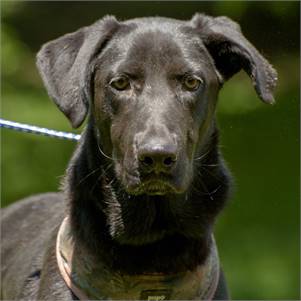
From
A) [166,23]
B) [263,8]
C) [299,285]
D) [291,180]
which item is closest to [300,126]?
[291,180]

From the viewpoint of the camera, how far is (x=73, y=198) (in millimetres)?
4762

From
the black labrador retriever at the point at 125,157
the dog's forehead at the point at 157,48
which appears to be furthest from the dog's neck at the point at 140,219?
the dog's forehead at the point at 157,48

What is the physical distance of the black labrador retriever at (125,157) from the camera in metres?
4.55

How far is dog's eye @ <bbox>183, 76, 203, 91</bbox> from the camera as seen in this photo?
15.0 feet

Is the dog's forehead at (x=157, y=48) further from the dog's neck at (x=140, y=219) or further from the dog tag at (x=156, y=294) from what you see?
the dog tag at (x=156, y=294)

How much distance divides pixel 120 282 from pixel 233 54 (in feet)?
3.99

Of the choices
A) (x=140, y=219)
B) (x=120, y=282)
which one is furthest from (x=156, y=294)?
(x=140, y=219)

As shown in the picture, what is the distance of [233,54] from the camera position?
4.80 m

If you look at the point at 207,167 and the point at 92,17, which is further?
the point at 92,17

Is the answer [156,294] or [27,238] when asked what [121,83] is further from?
[27,238]

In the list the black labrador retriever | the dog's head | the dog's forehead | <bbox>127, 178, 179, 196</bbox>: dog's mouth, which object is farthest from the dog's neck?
the dog's forehead

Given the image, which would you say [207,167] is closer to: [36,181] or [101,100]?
[101,100]

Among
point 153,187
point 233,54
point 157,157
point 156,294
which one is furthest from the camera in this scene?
point 233,54

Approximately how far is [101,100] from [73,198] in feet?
1.63
